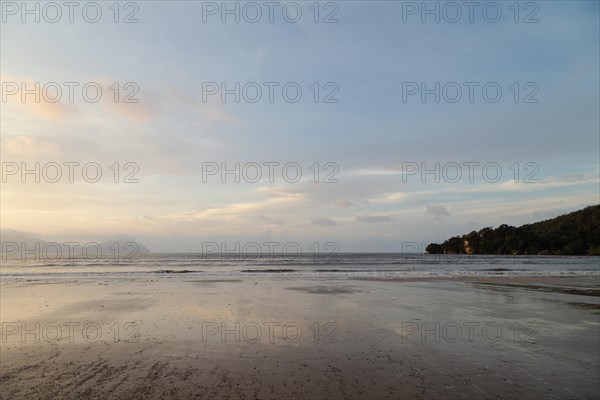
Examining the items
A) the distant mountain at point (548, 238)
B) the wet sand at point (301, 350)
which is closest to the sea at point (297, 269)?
the wet sand at point (301, 350)

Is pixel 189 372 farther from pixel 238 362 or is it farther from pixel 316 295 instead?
pixel 316 295

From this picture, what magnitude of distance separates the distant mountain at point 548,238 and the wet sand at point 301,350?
4928 inches

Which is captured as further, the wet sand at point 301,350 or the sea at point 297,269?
the sea at point 297,269

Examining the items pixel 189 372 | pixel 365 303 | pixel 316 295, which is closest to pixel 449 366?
pixel 189 372

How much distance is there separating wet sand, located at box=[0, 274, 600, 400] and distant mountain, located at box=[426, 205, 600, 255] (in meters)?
125

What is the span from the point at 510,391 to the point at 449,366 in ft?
5.18

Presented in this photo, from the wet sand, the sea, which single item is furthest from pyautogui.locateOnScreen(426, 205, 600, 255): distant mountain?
the wet sand

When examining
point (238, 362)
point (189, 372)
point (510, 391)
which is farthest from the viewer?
point (238, 362)

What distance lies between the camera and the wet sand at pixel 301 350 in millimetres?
7023

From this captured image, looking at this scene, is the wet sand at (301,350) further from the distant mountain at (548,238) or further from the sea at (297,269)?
the distant mountain at (548,238)

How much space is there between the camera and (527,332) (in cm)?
1176

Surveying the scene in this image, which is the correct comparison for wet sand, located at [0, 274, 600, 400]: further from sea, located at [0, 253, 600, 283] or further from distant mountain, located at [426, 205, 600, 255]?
distant mountain, located at [426, 205, 600, 255]

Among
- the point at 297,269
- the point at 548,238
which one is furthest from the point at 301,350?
the point at 548,238

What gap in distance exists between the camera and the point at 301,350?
9.59 meters
